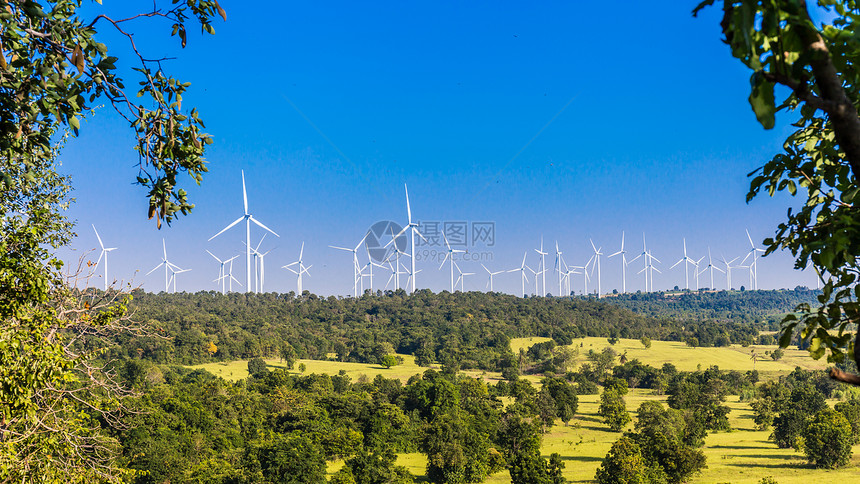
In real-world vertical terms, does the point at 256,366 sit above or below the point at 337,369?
above

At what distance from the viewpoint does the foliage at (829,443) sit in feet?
162

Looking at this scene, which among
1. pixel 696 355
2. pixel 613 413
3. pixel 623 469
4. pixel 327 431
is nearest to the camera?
pixel 623 469

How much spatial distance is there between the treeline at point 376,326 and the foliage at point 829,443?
5806cm

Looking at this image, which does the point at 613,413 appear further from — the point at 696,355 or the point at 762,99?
the point at 762,99

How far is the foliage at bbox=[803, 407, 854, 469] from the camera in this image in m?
49.5

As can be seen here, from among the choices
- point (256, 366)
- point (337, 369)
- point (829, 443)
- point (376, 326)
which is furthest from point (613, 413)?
point (376, 326)

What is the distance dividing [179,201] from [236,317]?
450 feet

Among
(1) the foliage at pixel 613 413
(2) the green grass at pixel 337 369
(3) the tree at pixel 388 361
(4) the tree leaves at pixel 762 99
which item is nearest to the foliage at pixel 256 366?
(2) the green grass at pixel 337 369

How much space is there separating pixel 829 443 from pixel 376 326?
343ft

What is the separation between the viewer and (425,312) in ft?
509

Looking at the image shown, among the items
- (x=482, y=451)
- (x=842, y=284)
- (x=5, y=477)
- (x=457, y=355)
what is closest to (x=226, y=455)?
(x=482, y=451)

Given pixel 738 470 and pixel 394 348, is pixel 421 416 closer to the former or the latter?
pixel 738 470

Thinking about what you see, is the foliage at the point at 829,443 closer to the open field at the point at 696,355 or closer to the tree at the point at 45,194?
the open field at the point at 696,355

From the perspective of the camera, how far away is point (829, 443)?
4988 cm
